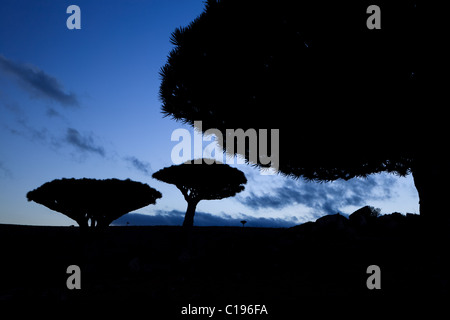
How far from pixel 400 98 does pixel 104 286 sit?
32.1 ft

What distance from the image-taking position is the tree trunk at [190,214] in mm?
22972

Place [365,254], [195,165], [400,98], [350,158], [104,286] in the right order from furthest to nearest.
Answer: [195,165] < [350,158] < [365,254] < [104,286] < [400,98]

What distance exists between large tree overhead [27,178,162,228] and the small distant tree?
5.18 m

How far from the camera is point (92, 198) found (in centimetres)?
1791

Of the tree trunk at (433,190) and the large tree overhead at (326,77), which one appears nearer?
the large tree overhead at (326,77)

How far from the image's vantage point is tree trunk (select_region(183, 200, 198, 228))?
23.0 m

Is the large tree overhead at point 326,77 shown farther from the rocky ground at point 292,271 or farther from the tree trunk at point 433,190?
the rocky ground at point 292,271

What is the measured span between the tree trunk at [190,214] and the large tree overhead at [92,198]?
4.93 metres

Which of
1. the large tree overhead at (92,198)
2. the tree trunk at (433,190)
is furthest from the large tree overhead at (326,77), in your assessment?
the large tree overhead at (92,198)

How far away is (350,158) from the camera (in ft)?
33.8

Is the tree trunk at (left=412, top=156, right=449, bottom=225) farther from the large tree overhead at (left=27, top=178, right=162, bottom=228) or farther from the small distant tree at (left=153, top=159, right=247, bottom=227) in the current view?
the small distant tree at (left=153, top=159, right=247, bottom=227)

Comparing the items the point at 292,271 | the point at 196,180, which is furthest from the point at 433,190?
the point at 196,180
